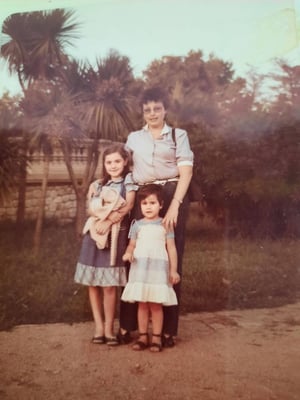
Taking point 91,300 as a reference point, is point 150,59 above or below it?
above

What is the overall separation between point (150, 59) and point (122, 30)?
0.20m

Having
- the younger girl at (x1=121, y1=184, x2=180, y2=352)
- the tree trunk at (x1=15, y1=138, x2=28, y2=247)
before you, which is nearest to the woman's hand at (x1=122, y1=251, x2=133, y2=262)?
the younger girl at (x1=121, y1=184, x2=180, y2=352)

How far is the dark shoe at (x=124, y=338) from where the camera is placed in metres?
1.99

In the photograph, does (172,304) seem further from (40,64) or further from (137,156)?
(40,64)

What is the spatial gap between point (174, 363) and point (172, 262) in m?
0.40

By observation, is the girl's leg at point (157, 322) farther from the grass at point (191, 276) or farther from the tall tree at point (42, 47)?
the tall tree at point (42, 47)

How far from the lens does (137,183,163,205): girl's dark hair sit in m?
1.89

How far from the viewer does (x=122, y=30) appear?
2.05 m

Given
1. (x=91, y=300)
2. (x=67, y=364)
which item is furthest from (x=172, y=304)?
(x=67, y=364)

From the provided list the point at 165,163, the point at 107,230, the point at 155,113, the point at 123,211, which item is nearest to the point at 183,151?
the point at 165,163

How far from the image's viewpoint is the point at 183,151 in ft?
6.30

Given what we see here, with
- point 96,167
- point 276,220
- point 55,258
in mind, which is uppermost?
point 96,167

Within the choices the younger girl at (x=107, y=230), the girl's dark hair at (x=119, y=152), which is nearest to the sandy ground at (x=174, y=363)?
the younger girl at (x=107, y=230)

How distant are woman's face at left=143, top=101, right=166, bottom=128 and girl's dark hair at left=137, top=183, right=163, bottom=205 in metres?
0.26
